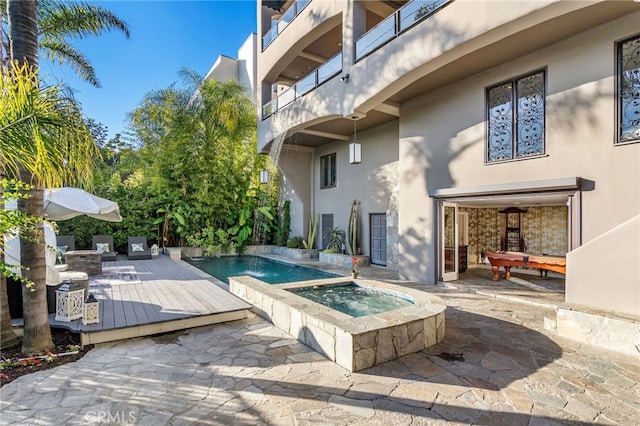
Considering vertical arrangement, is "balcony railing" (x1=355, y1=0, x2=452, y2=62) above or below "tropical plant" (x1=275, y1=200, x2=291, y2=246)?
above

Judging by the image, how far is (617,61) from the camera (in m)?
5.84

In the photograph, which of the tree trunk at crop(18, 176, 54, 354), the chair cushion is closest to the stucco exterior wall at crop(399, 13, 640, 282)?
the tree trunk at crop(18, 176, 54, 354)

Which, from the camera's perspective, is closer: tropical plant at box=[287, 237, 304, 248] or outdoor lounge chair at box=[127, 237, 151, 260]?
outdoor lounge chair at box=[127, 237, 151, 260]

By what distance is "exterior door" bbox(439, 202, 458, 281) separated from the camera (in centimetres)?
882

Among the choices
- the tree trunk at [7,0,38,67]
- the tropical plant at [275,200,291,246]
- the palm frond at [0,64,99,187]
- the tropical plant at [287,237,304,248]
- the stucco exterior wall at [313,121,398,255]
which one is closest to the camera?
the palm frond at [0,64,99,187]

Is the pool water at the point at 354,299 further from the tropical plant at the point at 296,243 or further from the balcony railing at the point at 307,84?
the tropical plant at the point at 296,243

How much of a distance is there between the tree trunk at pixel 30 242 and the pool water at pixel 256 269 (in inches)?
232

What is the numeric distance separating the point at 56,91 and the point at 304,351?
14.3 feet

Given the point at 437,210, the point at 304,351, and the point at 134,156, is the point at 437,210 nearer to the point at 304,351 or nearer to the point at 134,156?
the point at 304,351

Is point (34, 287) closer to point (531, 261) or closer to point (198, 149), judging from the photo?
point (531, 261)

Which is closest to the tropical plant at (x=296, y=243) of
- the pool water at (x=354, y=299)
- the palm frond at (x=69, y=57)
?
the pool water at (x=354, y=299)

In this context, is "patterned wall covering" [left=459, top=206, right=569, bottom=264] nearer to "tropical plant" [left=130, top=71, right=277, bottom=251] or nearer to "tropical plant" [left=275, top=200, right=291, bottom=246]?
"tropical plant" [left=275, top=200, right=291, bottom=246]

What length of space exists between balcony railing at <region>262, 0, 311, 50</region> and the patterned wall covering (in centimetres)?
919

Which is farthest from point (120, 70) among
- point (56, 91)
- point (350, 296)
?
point (350, 296)
